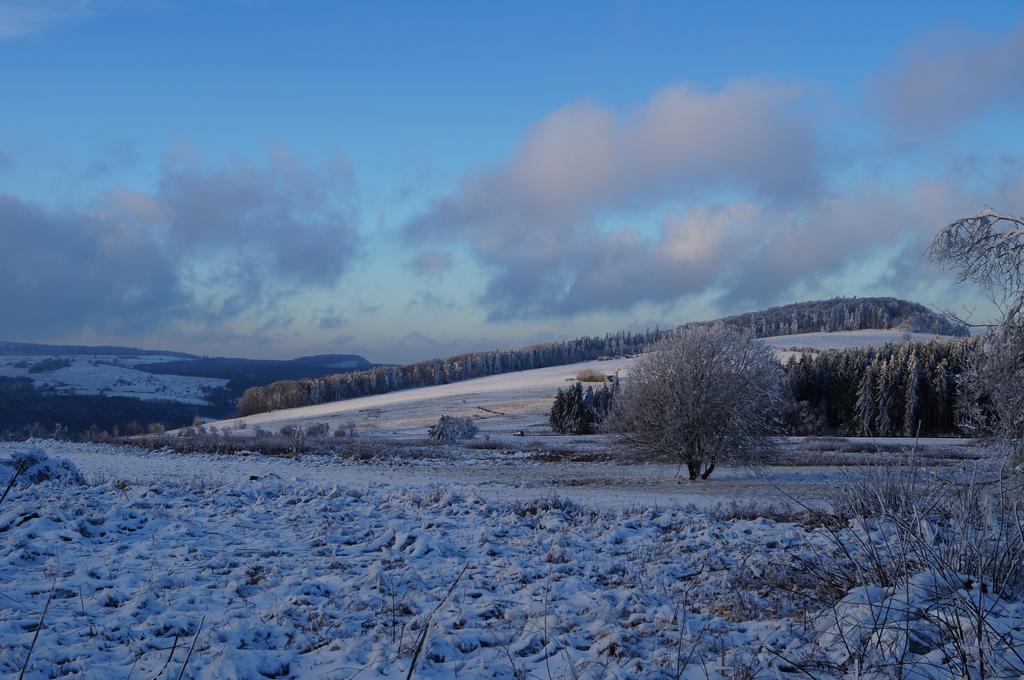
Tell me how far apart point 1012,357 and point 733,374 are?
17.9 m

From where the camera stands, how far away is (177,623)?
6.32 m

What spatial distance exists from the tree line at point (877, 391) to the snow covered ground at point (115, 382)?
121 meters

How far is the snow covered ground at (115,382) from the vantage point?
13938cm

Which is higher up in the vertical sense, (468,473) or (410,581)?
(410,581)

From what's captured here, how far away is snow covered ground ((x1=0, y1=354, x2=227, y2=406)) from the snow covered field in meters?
141

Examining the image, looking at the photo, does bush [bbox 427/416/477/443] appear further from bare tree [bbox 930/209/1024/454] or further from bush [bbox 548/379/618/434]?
bare tree [bbox 930/209/1024/454]

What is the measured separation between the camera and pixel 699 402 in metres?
26.8

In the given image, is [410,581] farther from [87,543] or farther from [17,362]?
[17,362]

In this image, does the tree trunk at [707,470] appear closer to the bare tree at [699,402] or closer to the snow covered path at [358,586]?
the bare tree at [699,402]

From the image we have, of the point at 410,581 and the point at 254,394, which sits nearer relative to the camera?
the point at 410,581

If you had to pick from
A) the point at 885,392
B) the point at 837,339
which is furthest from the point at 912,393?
the point at 837,339

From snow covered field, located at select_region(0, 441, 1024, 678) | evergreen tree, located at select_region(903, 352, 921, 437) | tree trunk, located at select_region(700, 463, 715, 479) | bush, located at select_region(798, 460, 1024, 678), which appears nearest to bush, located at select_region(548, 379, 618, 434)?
evergreen tree, located at select_region(903, 352, 921, 437)

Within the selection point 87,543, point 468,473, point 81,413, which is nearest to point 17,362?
point 81,413

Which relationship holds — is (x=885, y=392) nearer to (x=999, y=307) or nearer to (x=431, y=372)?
(x=999, y=307)
